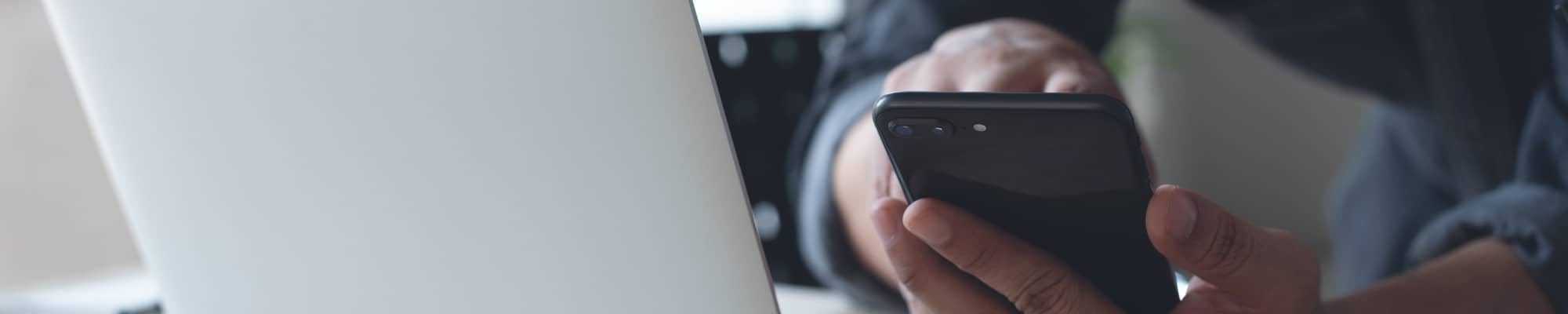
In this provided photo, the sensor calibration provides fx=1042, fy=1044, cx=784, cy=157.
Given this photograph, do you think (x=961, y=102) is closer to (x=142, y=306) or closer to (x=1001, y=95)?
(x=1001, y=95)

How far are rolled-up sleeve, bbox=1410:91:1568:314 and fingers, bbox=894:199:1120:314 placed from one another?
25cm

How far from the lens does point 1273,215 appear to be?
2.82 m

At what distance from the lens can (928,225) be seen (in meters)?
0.35

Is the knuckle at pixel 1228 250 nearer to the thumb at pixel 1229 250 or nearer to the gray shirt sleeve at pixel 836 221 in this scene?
the thumb at pixel 1229 250

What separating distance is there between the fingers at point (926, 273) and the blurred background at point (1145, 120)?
701 mm

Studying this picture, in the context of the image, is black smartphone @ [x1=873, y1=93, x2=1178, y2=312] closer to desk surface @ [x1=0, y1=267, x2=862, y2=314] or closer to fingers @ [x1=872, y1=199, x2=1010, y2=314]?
fingers @ [x1=872, y1=199, x2=1010, y2=314]

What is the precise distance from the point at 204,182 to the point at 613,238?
0.17 meters

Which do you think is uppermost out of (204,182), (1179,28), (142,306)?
(204,182)

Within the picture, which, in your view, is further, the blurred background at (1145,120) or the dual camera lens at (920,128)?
the blurred background at (1145,120)

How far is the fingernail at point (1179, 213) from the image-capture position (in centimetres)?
33

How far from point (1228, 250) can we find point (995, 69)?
0.12 metres

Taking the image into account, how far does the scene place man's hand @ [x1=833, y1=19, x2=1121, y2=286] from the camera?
0.41m

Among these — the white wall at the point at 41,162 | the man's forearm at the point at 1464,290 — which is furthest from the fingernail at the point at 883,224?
the white wall at the point at 41,162

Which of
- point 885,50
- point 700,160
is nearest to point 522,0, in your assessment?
point 700,160
